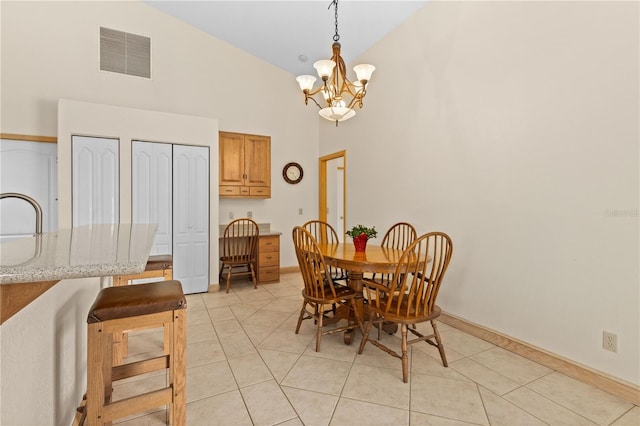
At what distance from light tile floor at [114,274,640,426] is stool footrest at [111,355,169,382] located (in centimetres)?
31

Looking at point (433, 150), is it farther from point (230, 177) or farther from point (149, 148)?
point (149, 148)

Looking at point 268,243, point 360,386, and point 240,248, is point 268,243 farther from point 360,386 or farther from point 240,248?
point 360,386

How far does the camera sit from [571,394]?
187 cm

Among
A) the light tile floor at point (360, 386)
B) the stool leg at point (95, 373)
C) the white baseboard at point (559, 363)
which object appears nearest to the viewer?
the stool leg at point (95, 373)

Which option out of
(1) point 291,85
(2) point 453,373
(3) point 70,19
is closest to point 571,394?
(2) point 453,373

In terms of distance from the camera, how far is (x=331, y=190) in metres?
5.75

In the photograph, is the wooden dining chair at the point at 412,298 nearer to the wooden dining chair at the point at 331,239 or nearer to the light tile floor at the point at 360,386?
the light tile floor at the point at 360,386

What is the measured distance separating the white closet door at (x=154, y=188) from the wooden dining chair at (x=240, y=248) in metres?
0.74

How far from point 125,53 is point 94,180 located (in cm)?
188

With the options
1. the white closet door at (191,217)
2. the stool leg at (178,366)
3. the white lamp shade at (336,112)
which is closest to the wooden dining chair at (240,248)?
the white closet door at (191,217)

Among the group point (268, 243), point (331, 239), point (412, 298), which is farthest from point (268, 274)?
point (412, 298)

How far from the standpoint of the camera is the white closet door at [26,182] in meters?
3.57

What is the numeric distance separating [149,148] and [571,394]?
458 centimetres

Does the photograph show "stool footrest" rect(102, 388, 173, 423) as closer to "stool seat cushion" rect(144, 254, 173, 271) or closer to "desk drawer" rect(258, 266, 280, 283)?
"stool seat cushion" rect(144, 254, 173, 271)
